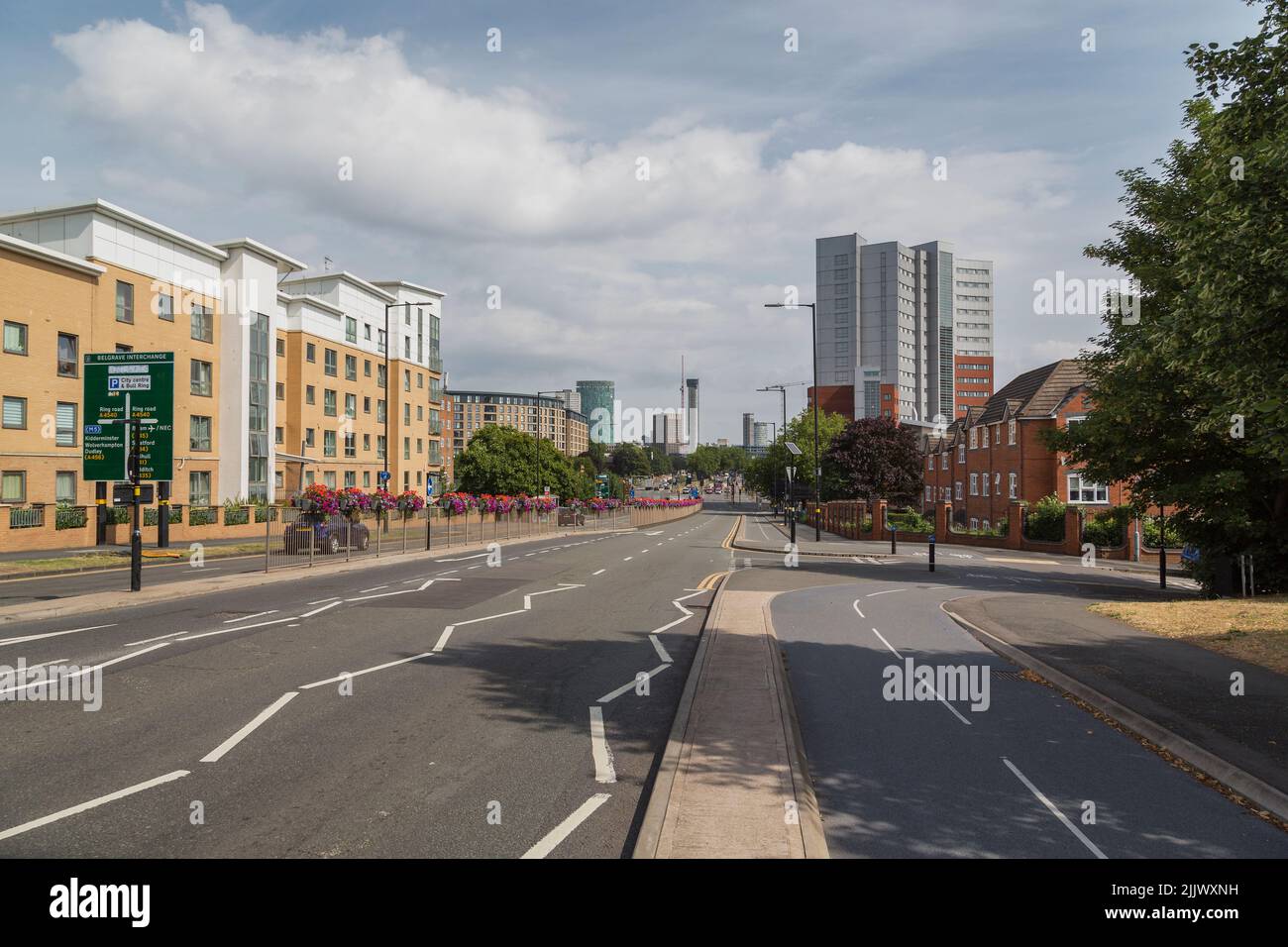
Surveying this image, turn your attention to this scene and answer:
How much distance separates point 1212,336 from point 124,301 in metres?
46.9

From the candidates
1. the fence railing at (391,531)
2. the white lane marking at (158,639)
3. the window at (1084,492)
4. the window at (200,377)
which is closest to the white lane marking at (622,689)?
the white lane marking at (158,639)

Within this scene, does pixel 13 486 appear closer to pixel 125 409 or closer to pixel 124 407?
pixel 124 407

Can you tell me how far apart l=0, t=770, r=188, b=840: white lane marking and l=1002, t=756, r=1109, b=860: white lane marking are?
717cm

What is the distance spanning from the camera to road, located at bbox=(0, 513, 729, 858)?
5.60 m

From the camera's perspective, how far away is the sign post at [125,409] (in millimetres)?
19703

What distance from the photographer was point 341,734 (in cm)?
794

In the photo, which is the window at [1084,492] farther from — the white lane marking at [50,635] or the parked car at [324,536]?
the white lane marking at [50,635]

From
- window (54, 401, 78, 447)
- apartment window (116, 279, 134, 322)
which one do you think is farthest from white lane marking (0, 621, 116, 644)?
apartment window (116, 279, 134, 322)

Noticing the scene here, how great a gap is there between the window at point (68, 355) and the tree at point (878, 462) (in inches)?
2383

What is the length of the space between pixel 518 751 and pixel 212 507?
40.2 m

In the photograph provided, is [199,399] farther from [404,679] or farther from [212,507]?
[404,679]

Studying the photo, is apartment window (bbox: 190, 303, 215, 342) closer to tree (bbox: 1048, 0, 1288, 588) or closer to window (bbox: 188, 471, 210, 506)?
window (bbox: 188, 471, 210, 506)

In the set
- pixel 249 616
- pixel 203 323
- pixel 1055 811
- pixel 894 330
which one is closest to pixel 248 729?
pixel 1055 811

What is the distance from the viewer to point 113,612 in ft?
52.5
